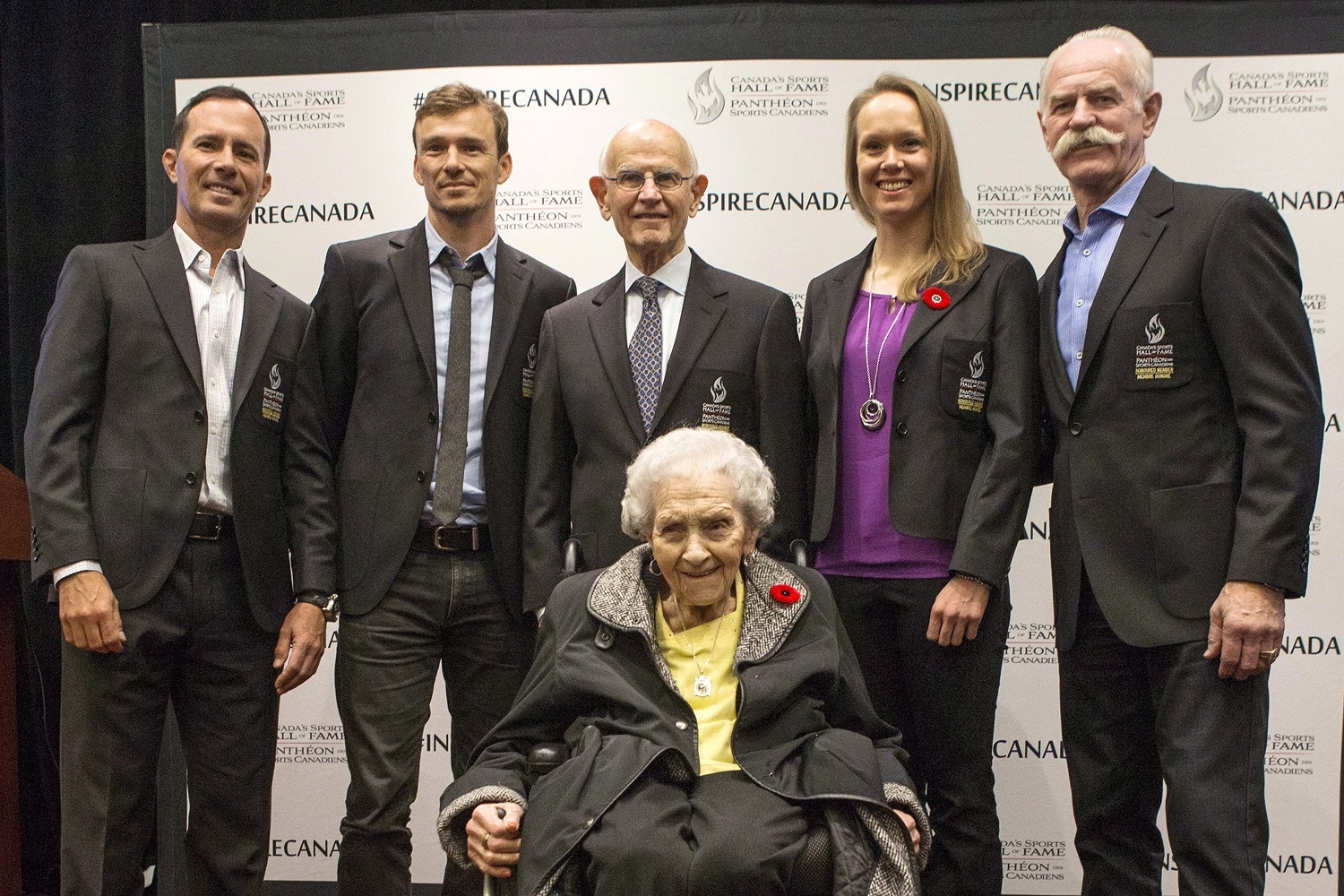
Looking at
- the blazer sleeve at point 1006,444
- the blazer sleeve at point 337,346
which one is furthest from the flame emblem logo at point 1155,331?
the blazer sleeve at point 337,346

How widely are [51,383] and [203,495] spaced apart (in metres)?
0.41

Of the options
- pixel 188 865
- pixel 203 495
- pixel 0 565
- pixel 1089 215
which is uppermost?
pixel 1089 215

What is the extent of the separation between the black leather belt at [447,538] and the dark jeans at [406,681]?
22 mm

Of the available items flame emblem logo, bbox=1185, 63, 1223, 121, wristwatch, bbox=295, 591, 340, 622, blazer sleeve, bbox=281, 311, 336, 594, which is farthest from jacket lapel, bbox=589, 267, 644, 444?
flame emblem logo, bbox=1185, 63, 1223, 121

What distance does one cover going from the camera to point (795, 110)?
4.05 metres

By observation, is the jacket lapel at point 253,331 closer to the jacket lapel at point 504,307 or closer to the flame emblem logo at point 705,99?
the jacket lapel at point 504,307

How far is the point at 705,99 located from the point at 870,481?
1.92 metres

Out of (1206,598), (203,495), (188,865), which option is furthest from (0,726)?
(1206,598)

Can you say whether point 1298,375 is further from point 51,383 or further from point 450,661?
point 51,383

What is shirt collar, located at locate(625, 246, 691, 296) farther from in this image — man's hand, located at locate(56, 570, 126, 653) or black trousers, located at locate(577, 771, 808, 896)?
man's hand, located at locate(56, 570, 126, 653)

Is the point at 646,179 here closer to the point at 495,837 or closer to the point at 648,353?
the point at 648,353

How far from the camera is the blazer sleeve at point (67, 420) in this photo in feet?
8.57

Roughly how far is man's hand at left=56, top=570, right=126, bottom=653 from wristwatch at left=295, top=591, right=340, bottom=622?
412mm

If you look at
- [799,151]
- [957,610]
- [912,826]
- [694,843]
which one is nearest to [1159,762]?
[957,610]
